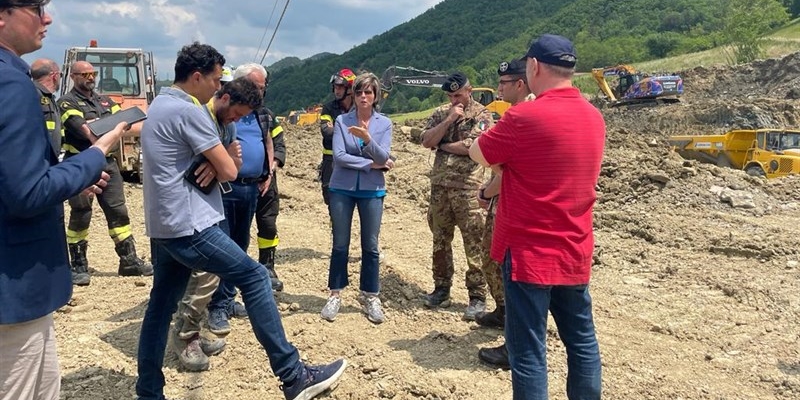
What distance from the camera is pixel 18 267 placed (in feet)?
6.30

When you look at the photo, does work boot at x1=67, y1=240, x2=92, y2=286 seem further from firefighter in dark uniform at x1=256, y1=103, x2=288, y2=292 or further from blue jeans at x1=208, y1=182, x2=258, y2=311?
blue jeans at x1=208, y1=182, x2=258, y2=311

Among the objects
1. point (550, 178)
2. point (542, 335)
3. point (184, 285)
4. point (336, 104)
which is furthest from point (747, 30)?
point (184, 285)

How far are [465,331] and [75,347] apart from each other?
2668 millimetres

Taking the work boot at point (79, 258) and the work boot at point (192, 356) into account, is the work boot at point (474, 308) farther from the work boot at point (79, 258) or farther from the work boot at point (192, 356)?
the work boot at point (79, 258)

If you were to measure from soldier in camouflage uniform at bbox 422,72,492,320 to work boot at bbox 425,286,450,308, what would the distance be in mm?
356

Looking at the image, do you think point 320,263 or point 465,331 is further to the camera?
point 320,263

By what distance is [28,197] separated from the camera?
6.06 ft

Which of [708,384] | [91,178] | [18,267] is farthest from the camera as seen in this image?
[708,384]

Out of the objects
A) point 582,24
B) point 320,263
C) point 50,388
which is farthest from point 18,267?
point 582,24

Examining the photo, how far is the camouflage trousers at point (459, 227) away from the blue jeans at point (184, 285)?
1.83 m

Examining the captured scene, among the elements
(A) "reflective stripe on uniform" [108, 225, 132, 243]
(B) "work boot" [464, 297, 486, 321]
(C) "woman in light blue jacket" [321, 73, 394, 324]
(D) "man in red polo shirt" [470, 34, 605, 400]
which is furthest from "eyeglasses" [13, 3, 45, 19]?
(A) "reflective stripe on uniform" [108, 225, 132, 243]

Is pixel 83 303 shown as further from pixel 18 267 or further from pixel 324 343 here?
pixel 18 267

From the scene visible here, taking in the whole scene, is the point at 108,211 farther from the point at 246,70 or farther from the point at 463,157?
the point at 463,157

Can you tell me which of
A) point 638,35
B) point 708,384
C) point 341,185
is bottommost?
point 708,384
